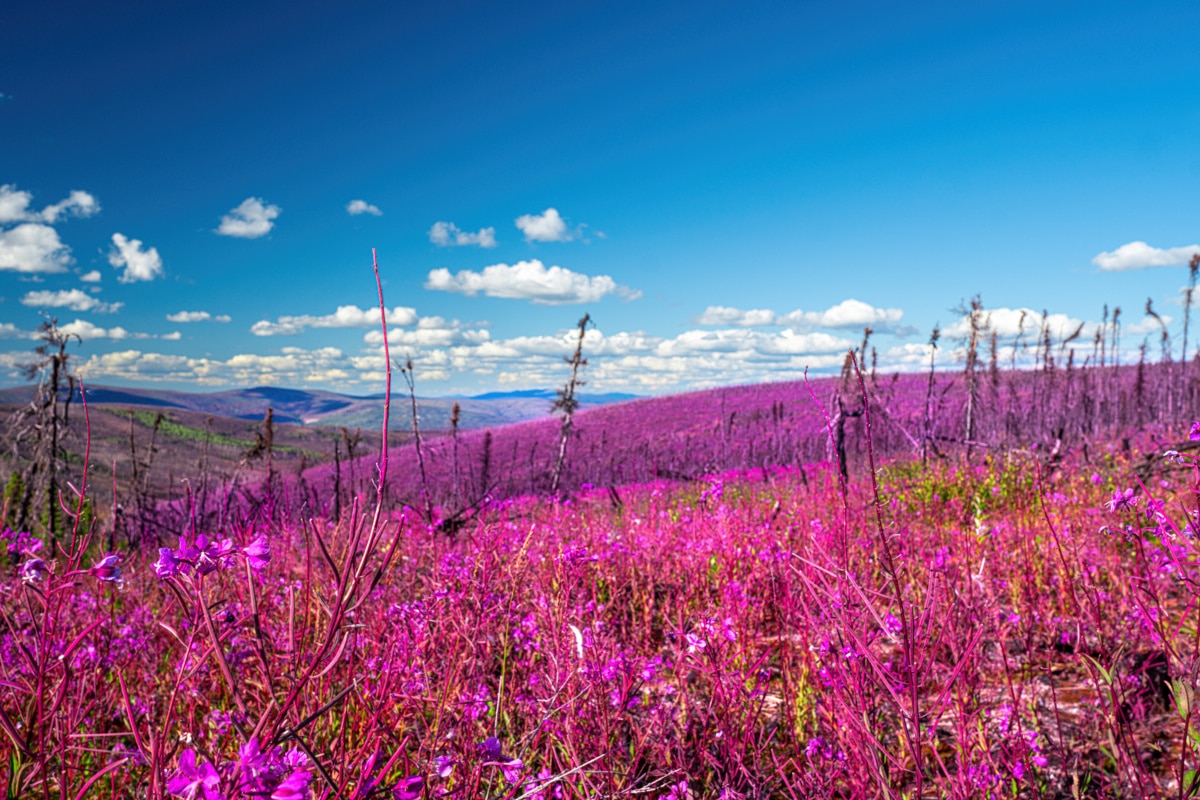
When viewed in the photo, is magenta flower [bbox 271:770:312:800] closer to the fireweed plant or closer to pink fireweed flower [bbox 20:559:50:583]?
the fireweed plant

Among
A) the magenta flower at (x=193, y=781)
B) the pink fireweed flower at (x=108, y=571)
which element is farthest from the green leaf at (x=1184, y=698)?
the pink fireweed flower at (x=108, y=571)

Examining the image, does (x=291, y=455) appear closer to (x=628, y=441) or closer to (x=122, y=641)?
(x=628, y=441)

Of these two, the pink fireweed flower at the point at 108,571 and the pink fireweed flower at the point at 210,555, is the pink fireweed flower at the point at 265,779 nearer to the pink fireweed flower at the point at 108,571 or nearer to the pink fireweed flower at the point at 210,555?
the pink fireweed flower at the point at 210,555

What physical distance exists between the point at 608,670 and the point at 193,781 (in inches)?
60.9

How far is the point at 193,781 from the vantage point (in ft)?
2.83

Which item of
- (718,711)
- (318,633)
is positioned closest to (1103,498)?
(718,711)

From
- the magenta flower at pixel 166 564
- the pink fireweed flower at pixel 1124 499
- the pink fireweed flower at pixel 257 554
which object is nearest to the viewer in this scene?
the magenta flower at pixel 166 564

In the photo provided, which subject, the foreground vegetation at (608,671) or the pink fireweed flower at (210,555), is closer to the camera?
the pink fireweed flower at (210,555)

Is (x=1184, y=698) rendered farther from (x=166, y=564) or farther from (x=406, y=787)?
(x=166, y=564)

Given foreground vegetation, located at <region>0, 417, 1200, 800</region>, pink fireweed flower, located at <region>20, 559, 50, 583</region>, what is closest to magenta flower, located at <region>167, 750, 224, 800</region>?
foreground vegetation, located at <region>0, 417, 1200, 800</region>

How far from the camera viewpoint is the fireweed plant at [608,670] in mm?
1140

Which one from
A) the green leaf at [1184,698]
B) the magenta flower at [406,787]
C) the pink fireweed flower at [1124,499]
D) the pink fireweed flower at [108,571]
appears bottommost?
the green leaf at [1184,698]

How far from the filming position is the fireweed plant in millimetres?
1140

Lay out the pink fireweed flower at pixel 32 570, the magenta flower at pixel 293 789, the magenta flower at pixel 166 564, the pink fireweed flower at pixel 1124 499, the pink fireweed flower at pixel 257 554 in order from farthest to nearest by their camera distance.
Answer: the pink fireweed flower at pixel 1124 499 < the pink fireweed flower at pixel 32 570 < the pink fireweed flower at pixel 257 554 < the magenta flower at pixel 166 564 < the magenta flower at pixel 293 789
